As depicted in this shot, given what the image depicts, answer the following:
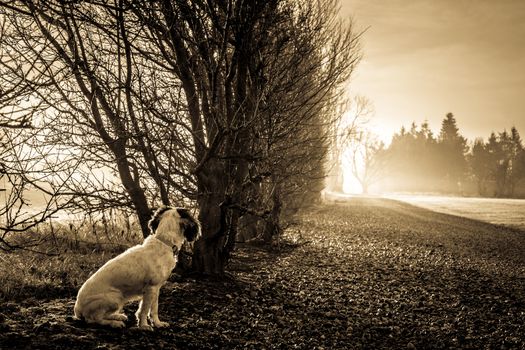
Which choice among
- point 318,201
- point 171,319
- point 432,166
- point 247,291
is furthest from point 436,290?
point 432,166

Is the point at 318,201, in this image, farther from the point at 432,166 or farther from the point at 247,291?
the point at 432,166

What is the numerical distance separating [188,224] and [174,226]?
0.20 metres

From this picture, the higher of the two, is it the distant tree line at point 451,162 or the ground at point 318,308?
the distant tree line at point 451,162

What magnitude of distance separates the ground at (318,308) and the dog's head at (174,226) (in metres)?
1.17

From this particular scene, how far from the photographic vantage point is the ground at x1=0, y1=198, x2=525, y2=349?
490 centimetres

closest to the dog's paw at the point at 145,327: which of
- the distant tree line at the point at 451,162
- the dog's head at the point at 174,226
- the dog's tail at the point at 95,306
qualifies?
the dog's tail at the point at 95,306

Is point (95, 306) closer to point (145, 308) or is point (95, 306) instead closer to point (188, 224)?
point (145, 308)

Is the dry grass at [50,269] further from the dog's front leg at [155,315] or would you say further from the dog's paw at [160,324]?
the dog's paw at [160,324]

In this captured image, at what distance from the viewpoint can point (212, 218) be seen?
25.3 feet

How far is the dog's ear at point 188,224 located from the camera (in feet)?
18.1

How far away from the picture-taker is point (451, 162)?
91062 millimetres

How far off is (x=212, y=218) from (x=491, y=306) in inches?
226

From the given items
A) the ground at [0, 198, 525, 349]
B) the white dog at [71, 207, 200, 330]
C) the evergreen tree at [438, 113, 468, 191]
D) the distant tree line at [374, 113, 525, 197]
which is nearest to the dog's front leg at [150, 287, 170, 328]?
the white dog at [71, 207, 200, 330]

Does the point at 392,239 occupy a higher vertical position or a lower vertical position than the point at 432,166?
lower
